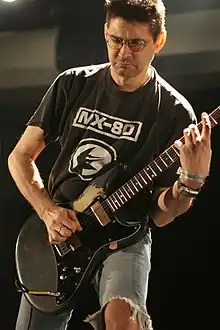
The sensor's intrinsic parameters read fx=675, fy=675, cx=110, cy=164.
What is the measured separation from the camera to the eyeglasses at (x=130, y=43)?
6.00ft

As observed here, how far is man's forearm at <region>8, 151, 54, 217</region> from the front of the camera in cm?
190

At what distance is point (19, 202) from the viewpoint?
102 inches

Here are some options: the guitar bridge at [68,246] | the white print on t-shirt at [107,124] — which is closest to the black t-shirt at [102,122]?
the white print on t-shirt at [107,124]

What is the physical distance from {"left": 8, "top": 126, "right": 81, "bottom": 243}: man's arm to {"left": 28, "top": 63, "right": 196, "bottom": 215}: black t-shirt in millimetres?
46

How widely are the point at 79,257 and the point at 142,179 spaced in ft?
0.93

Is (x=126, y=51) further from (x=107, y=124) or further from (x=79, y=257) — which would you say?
(x=79, y=257)

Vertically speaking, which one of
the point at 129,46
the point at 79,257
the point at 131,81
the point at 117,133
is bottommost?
the point at 79,257

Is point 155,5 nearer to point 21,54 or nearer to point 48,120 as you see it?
point 48,120

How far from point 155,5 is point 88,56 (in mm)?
712

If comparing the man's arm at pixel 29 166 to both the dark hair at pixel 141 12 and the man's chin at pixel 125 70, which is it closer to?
the man's chin at pixel 125 70

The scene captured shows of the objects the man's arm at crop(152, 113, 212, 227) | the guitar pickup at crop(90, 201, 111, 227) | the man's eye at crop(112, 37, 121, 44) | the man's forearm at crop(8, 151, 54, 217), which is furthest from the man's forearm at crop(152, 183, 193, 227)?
the man's eye at crop(112, 37, 121, 44)

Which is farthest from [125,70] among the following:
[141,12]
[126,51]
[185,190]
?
[185,190]

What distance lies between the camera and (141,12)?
1.82m

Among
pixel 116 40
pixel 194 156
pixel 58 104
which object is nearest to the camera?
pixel 194 156
